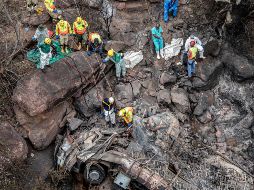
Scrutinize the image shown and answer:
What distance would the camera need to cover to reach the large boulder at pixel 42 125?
12.1 m

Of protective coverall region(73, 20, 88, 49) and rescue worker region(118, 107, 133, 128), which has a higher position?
protective coverall region(73, 20, 88, 49)

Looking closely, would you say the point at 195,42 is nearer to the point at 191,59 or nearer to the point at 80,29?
the point at 191,59

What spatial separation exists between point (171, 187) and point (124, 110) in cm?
300

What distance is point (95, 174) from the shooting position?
36.9 feet

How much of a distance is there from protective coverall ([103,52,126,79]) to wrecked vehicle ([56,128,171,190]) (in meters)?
2.34

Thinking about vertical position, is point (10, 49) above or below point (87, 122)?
above

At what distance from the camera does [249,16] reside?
46.3 feet

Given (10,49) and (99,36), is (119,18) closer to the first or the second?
(99,36)

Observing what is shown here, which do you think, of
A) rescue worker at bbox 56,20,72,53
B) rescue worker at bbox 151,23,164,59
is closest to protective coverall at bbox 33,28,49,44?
rescue worker at bbox 56,20,72,53

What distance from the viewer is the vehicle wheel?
11.2 metres

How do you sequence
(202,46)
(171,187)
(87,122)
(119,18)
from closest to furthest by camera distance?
(171,187) → (87,122) → (202,46) → (119,18)

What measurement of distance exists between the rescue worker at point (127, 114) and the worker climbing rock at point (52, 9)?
14.7 ft

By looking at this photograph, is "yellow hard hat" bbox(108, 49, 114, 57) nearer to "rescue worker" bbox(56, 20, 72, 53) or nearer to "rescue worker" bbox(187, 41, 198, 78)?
"rescue worker" bbox(56, 20, 72, 53)

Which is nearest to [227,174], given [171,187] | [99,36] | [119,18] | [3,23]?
[171,187]
